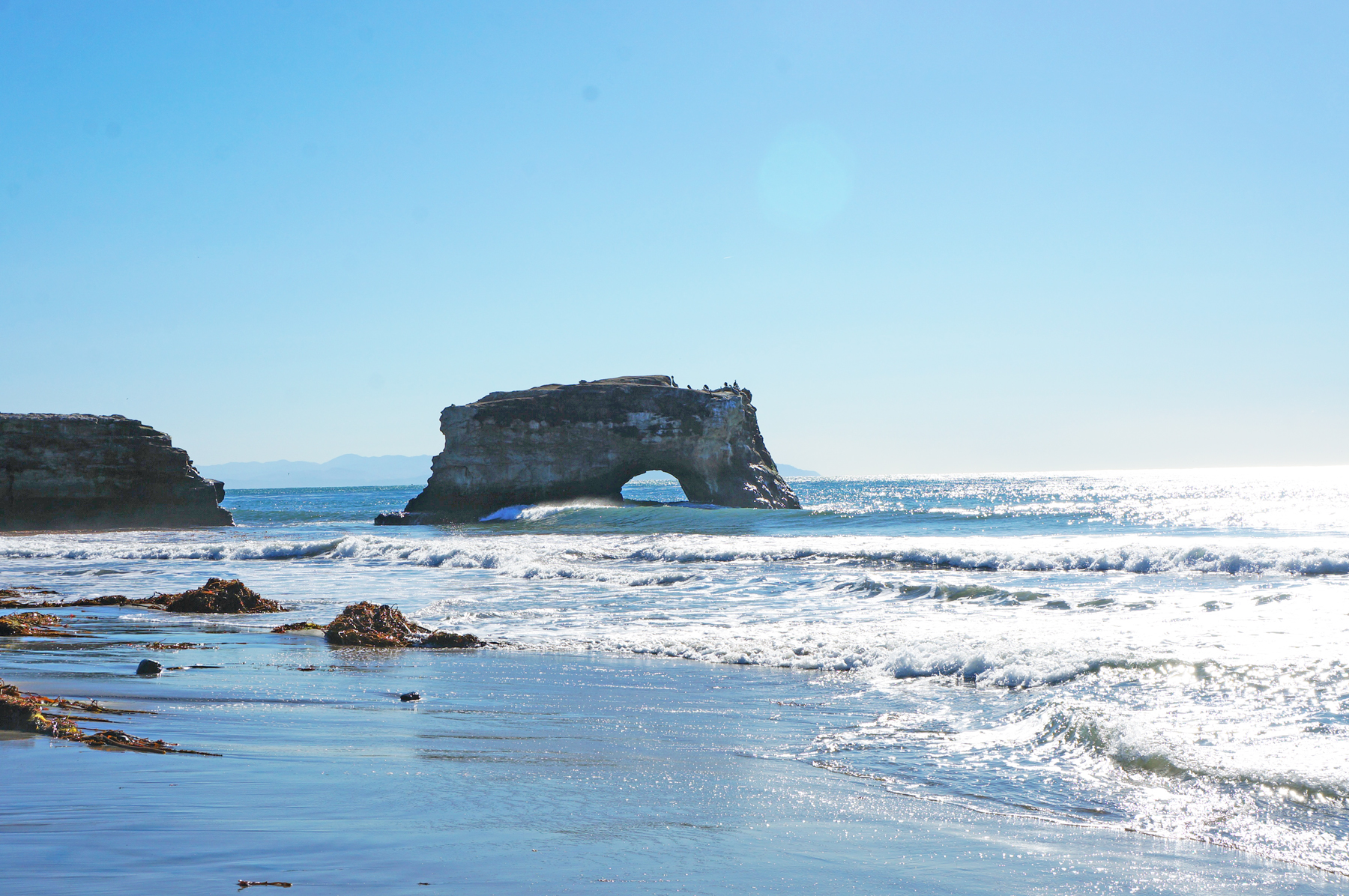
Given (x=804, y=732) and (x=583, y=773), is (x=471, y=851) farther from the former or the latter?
(x=804, y=732)

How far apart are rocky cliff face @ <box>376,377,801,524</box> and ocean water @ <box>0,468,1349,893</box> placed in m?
24.8

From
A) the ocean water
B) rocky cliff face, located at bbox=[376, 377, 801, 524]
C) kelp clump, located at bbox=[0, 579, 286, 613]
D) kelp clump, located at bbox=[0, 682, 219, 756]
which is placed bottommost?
kelp clump, located at bbox=[0, 579, 286, 613]

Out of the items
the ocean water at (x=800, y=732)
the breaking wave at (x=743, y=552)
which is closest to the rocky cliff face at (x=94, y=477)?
the breaking wave at (x=743, y=552)

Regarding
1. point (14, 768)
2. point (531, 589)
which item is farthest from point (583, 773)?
point (531, 589)

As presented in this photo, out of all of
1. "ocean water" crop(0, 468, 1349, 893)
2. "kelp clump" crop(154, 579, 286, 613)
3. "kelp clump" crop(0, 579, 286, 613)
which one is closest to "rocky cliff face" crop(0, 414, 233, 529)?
"kelp clump" crop(0, 579, 286, 613)

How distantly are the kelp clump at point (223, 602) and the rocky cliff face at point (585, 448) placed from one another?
26.7 metres

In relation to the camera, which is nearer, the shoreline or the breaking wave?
the shoreline

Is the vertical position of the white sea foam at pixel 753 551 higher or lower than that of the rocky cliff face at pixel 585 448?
lower

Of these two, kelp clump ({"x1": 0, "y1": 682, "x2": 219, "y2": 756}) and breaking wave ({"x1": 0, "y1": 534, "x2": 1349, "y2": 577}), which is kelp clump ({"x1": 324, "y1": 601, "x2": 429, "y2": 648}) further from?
breaking wave ({"x1": 0, "y1": 534, "x2": 1349, "y2": 577})

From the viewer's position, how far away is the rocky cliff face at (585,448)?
39125 mm

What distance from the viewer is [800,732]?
5418 millimetres

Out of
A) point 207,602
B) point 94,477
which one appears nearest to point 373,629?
point 207,602

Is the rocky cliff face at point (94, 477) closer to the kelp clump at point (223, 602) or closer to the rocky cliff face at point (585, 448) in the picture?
the rocky cliff face at point (585, 448)

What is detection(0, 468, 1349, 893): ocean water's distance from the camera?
10.3ft
